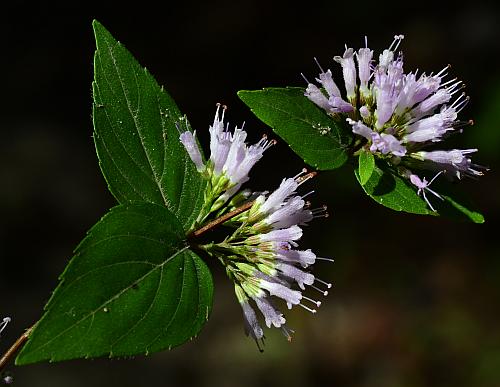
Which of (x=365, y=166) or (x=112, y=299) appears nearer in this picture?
(x=112, y=299)

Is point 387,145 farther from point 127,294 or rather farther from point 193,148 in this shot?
point 127,294

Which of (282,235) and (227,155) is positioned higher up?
(227,155)

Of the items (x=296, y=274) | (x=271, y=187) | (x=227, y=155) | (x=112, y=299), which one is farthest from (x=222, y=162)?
(x=271, y=187)

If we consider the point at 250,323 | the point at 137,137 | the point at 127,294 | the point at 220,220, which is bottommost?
the point at 250,323

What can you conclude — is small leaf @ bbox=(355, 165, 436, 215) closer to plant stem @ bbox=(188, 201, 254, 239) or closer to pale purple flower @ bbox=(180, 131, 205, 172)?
plant stem @ bbox=(188, 201, 254, 239)

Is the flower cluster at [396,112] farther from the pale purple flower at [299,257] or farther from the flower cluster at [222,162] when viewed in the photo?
the pale purple flower at [299,257]

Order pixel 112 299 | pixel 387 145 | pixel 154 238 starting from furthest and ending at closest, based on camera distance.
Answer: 1. pixel 387 145
2. pixel 154 238
3. pixel 112 299
